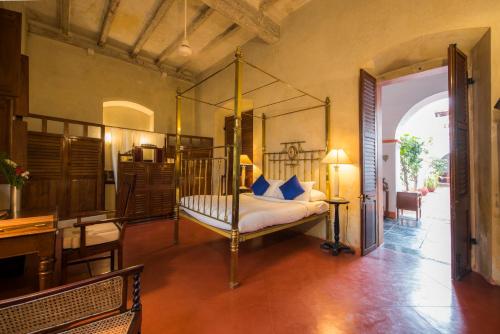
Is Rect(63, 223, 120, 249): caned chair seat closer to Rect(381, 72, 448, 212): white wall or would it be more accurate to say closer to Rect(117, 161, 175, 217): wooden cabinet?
Rect(117, 161, 175, 217): wooden cabinet

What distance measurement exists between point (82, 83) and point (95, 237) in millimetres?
4201

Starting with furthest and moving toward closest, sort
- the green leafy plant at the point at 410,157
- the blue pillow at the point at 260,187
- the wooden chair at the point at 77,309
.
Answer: the green leafy plant at the point at 410,157, the blue pillow at the point at 260,187, the wooden chair at the point at 77,309

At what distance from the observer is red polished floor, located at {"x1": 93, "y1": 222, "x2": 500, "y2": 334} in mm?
1701

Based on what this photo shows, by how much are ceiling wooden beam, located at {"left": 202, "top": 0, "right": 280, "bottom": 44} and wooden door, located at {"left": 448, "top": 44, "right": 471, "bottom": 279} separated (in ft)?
9.69

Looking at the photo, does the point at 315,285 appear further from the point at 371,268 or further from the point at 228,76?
the point at 228,76

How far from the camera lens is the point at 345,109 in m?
3.44

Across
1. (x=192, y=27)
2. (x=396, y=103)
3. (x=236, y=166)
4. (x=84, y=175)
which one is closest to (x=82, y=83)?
(x=84, y=175)

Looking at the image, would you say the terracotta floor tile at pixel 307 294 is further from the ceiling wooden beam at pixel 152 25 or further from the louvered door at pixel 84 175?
the ceiling wooden beam at pixel 152 25

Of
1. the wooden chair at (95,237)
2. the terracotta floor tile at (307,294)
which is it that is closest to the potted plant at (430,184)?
the terracotta floor tile at (307,294)

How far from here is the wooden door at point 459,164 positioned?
2.32 meters

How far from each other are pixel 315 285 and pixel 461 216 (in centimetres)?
181

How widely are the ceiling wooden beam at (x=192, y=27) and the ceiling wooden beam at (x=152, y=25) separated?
1.86 ft

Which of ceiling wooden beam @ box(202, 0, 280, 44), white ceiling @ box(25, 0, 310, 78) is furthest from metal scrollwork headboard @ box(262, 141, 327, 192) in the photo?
white ceiling @ box(25, 0, 310, 78)

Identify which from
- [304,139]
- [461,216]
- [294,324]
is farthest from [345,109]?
[294,324]
